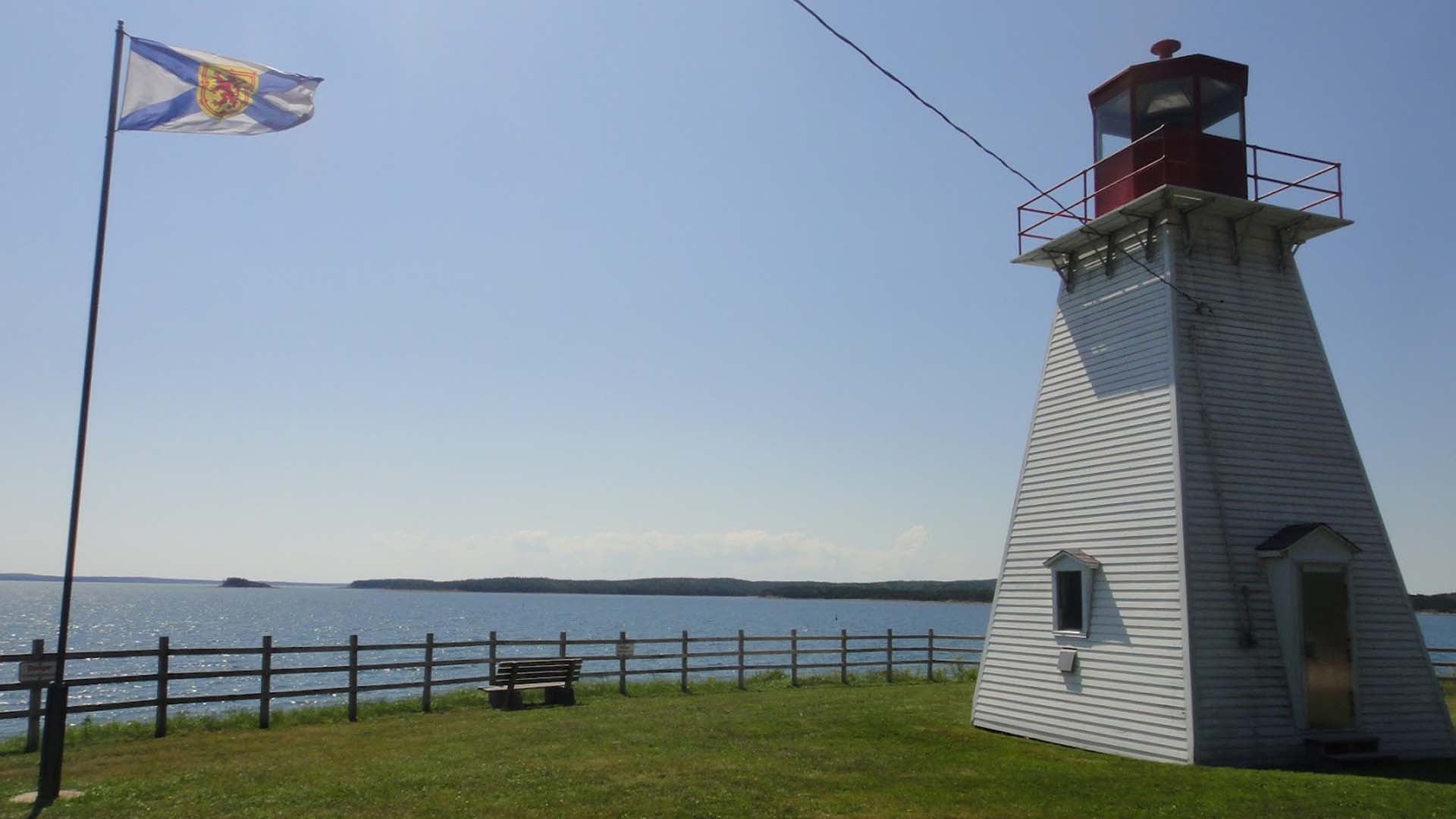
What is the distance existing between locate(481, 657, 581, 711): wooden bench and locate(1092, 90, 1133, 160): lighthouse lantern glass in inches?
460

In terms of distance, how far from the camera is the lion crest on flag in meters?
10.9

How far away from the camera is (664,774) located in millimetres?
10781

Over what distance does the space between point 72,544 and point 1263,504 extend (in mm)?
13075

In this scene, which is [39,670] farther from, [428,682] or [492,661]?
[492,661]

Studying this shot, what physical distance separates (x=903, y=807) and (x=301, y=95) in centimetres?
946

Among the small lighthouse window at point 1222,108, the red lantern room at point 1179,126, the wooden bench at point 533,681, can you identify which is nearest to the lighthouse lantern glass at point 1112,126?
the red lantern room at point 1179,126

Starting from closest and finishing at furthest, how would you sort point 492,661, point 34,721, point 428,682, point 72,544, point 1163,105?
point 72,544 → point 34,721 → point 1163,105 → point 428,682 → point 492,661

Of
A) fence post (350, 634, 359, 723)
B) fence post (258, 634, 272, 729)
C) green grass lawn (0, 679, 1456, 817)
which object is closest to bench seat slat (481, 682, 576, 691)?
green grass lawn (0, 679, 1456, 817)

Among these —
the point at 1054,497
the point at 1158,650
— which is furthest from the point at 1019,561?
the point at 1158,650

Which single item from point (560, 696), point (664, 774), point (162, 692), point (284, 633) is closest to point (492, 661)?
point (560, 696)

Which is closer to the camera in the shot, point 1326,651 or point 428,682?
point 1326,651

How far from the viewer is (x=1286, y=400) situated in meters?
13.4

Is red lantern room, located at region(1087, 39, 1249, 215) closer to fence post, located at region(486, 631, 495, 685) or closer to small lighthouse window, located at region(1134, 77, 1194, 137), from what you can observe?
small lighthouse window, located at region(1134, 77, 1194, 137)

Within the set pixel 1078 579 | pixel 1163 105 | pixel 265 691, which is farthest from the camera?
pixel 265 691
